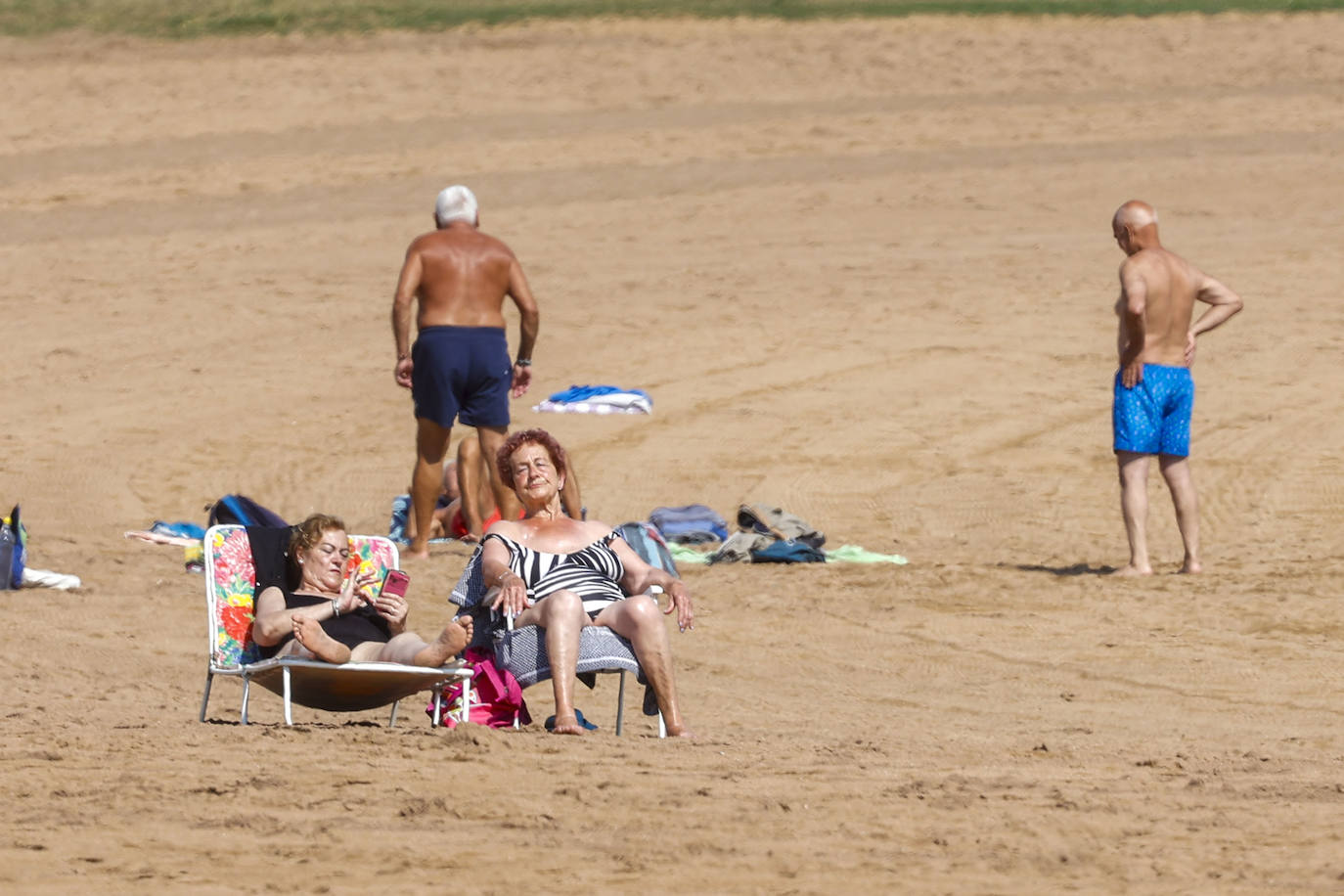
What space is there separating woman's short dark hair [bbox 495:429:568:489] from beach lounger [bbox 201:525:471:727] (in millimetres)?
677

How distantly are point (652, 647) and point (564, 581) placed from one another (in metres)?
0.38

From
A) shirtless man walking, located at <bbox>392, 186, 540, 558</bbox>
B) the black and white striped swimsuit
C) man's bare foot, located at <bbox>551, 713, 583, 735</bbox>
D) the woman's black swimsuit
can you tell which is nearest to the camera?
man's bare foot, located at <bbox>551, 713, 583, 735</bbox>

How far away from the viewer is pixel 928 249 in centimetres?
1788

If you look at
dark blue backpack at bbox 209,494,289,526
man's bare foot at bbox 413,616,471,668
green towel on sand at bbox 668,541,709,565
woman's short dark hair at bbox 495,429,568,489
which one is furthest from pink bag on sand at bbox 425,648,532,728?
green towel on sand at bbox 668,541,709,565

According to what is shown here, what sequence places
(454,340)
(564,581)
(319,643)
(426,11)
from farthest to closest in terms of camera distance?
(426,11), (454,340), (564,581), (319,643)

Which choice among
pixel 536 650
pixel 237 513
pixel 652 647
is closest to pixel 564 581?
pixel 536 650

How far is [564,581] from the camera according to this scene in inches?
267

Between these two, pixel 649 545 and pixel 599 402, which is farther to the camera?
pixel 599 402

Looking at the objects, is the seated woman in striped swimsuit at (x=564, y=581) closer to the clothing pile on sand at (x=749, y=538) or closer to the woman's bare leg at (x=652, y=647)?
the woman's bare leg at (x=652, y=647)

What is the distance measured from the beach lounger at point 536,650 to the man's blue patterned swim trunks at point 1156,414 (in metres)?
3.91

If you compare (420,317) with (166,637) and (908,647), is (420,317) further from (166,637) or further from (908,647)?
(908,647)

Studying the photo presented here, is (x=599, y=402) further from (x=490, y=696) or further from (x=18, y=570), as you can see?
(x=490, y=696)

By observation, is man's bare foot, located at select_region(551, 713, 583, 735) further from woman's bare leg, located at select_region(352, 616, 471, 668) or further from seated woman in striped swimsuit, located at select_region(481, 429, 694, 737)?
woman's bare leg, located at select_region(352, 616, 471, 668)

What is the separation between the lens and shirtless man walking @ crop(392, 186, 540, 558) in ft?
33.3
